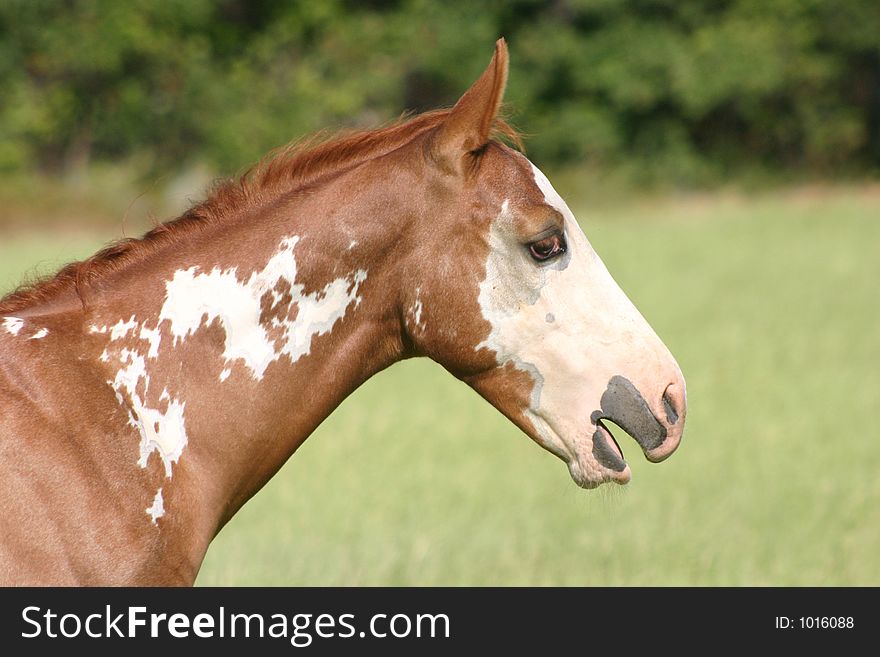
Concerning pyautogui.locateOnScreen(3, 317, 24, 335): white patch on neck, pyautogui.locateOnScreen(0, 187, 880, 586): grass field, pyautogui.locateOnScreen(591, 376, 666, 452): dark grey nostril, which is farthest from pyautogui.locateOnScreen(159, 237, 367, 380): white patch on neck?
pyautogui.locateOnScreen(0, 187, 880, 586): grass field

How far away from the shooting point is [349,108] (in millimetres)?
30125

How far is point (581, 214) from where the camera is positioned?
26.1 metres

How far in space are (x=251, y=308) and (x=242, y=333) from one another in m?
0.07

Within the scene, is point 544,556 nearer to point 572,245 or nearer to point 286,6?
point 572,245

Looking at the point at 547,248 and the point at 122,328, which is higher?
the point at 547,248

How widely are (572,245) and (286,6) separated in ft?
98.4

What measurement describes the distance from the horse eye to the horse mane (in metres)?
0.33

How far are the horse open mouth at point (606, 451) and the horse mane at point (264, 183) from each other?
0.83 meters

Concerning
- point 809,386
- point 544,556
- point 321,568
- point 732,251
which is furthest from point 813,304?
point 321,568

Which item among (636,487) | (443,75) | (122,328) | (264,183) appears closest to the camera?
(122,328)

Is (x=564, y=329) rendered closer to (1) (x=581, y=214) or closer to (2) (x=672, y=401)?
(2) (x=672, y=401)

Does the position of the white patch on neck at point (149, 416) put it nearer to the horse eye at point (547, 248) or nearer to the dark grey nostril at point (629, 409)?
the horse eye at point (547, 248)

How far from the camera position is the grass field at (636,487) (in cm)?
656

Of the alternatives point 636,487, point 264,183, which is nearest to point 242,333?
point 264,183
